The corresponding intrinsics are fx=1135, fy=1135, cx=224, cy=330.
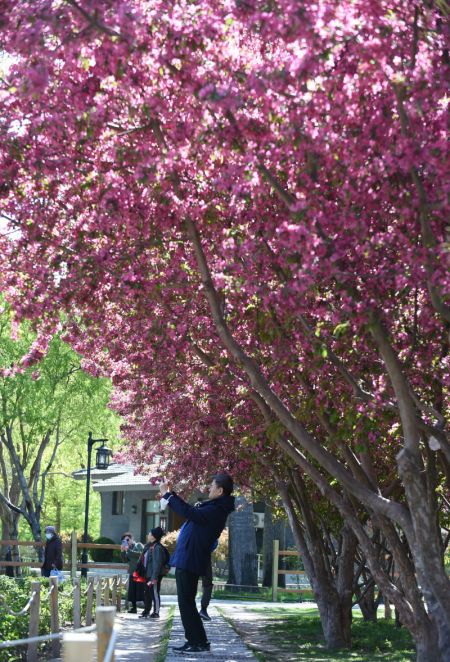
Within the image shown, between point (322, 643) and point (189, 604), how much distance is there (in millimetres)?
4909

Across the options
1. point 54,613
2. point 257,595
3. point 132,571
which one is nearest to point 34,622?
point 54,613

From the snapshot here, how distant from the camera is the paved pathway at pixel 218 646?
12.0 m

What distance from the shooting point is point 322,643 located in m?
16.2

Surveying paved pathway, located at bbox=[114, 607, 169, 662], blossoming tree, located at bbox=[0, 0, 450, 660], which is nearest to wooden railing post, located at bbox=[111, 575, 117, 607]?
paved pathway, located at bbox=[114, 607, 169, 662]

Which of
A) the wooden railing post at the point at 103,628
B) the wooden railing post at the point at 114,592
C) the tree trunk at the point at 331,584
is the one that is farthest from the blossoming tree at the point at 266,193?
the wooden railing post at the point at 114,592

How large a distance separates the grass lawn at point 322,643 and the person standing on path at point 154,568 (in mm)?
2137

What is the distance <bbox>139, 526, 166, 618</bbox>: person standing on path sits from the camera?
20547 mm

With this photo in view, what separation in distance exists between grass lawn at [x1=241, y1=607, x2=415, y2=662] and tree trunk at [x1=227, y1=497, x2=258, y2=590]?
488 inches

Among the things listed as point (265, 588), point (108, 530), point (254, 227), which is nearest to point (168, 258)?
point (254, 227)

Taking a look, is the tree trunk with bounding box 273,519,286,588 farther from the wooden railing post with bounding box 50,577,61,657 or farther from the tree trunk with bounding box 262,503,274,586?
the wooden railing post with bounding box 50,577,61,657

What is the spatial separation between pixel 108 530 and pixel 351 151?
157ft

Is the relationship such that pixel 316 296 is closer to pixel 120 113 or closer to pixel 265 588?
pixel 120 113

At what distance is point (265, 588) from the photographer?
36.7m

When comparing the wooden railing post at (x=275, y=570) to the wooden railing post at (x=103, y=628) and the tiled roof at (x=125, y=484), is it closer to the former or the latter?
the tiled roof at (x=125, y=484)
